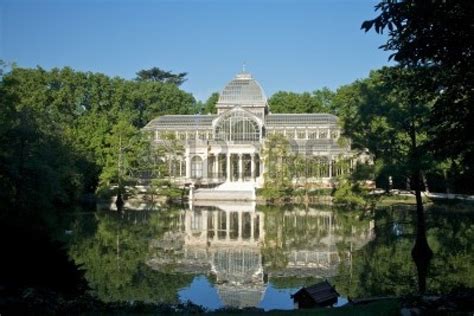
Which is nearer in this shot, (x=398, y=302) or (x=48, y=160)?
(x=398, y=302)

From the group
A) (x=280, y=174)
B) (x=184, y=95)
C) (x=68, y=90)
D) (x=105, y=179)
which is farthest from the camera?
(x=184, y=95)

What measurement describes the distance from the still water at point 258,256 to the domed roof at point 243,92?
32.7 metres

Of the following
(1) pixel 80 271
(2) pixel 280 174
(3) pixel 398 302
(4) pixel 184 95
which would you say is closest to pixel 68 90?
(4) pixel 184 95

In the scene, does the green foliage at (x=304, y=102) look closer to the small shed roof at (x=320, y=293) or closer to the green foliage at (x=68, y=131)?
the green foliage at (x=68, y=131)

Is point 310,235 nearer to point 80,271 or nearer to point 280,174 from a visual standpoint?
point 80,271

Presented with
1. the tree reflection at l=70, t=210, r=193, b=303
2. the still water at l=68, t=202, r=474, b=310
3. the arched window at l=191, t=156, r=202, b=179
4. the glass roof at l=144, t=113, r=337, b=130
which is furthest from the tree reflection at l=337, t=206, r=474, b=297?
the glass roof at l=144, t=113, r=337, b=130

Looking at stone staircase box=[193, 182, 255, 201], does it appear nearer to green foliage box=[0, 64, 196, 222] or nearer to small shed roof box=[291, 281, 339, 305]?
green foliage box=[0, 64, 196, 222]

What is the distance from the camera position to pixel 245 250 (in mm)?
23109

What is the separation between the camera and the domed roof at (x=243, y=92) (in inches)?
A: 2594

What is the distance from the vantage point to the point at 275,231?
93.1 ft

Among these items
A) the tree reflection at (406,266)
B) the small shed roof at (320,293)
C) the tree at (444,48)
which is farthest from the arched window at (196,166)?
Answer: the tree at (444,48)

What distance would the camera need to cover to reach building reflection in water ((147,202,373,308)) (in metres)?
17.4

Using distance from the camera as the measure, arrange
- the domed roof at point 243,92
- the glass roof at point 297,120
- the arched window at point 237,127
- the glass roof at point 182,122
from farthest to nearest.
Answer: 1. the domed roof at point 243,92
2. the glass roof at point 182,122
3. the glass roof at point 297,120
4. the arched window at point 237,127

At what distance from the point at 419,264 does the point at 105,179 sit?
31240 millimetres
